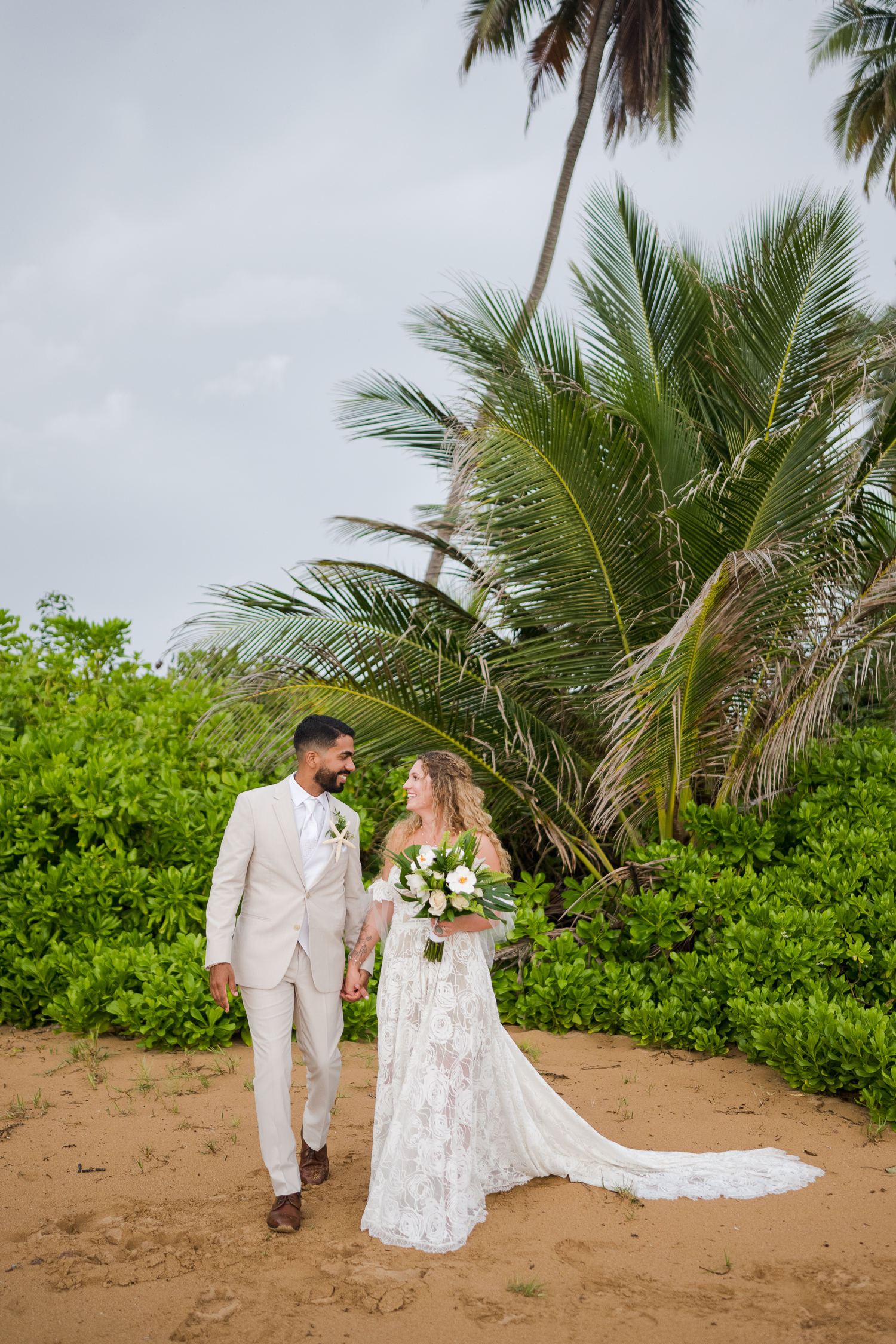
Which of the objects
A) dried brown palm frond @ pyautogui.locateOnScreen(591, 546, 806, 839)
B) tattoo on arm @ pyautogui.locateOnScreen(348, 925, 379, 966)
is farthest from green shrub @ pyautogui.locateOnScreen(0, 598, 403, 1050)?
tattoo on arm @ pyautogui.locateOnScreen(348, 925, 379, 966)

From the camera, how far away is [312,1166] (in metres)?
4.40

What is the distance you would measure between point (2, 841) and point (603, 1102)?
14.4ft

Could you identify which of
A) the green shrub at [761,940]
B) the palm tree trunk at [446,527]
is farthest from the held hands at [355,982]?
the palm tree trunk at [446,527]

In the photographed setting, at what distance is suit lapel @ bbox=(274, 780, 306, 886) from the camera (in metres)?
4.07

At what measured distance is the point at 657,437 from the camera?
758 centimetres

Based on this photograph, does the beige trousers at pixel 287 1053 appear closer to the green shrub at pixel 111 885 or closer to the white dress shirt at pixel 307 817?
the white dress shirt at pixel 307 817

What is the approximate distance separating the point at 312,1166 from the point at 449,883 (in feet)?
5.09

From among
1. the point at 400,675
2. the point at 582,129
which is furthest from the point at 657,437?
the point at 582,129

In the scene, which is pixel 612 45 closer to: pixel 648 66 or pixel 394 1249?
pixel 648 66

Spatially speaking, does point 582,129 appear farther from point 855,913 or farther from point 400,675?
point 855,913

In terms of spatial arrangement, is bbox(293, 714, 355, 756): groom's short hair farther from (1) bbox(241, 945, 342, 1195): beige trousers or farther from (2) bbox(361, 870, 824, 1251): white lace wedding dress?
(1) bbox(241, 945, 342, 1195): beige trousers

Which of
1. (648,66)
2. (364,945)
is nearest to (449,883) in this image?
(364,945)

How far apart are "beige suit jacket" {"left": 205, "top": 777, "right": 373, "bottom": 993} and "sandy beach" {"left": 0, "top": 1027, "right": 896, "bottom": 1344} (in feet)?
3.28

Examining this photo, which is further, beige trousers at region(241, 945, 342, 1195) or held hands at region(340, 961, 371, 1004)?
held hands at region(340, 961, 371, 1004)
